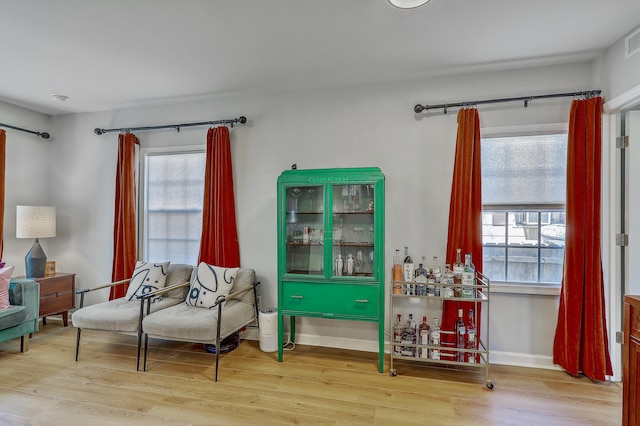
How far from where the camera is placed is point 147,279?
3469mm

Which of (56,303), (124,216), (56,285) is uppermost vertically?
(124,216)

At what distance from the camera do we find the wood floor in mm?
2227

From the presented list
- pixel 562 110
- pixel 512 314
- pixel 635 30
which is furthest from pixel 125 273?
pixel 635 30

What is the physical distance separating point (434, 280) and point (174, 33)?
2833mm

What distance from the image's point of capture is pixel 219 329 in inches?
108

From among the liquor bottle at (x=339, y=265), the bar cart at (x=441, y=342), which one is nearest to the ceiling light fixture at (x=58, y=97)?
the liquor bottle at (x=339, y=265)

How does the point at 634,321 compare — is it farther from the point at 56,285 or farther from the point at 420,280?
the point at 56,285

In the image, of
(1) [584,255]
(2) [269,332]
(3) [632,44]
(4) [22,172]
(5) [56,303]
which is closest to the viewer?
(3) [632,44]

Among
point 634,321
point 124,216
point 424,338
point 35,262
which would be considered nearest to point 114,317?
point 124,216

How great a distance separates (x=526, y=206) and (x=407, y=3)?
2.07m

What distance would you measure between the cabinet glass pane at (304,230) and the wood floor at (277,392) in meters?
0.89

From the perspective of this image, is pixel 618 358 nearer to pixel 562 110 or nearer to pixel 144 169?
pixel 562 110

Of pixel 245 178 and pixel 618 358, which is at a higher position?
pixel 245 178

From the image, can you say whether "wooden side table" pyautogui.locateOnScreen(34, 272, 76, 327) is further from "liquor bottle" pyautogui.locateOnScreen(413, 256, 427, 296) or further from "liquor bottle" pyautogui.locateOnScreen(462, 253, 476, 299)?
"liquor bottle" pyautogui.locateOnScreen(462, 253, 476, 299)
